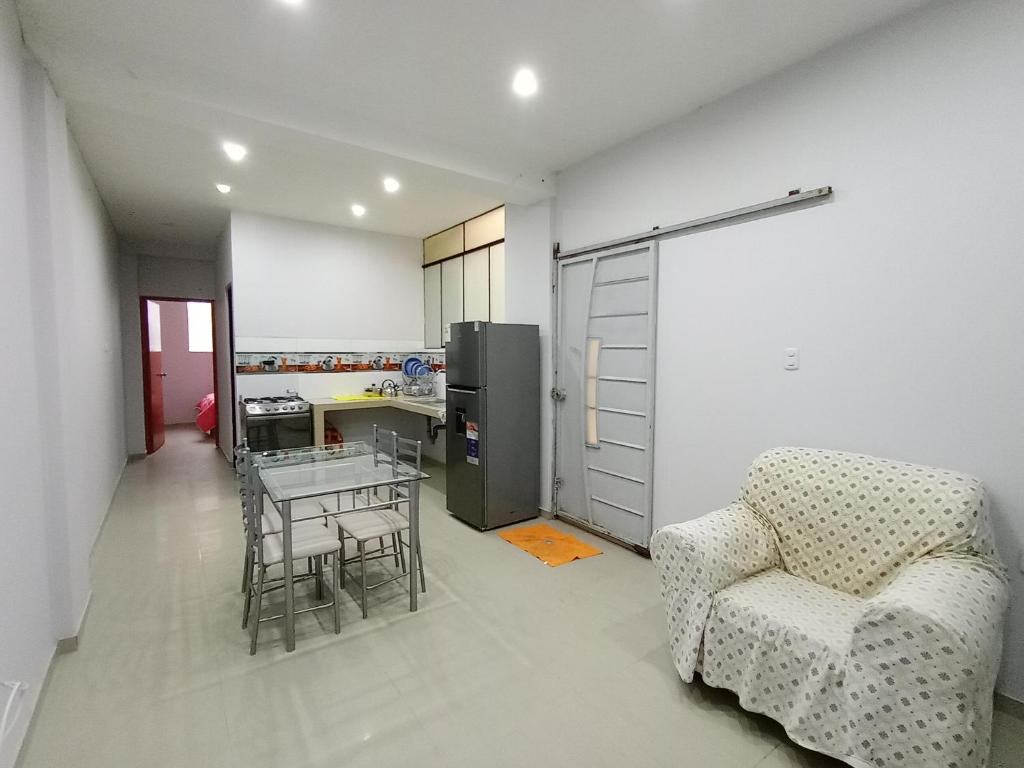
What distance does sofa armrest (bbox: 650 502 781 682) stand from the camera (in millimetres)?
2002

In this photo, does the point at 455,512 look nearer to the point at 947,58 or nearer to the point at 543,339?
the point at 543,339

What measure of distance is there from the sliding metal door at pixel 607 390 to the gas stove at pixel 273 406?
2.69 m

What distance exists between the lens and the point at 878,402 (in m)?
2.27

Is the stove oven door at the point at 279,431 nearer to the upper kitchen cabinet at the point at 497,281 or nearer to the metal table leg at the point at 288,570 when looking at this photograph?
the upper kitchen cabinet at the point at 497,281

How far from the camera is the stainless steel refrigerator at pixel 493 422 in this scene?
3838 millimetres

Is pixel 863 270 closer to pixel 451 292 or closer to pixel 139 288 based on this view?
pixel 451 292

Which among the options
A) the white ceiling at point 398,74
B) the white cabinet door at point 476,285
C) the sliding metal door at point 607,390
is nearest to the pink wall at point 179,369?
the white ceiling at point 398,74

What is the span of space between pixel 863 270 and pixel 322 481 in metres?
2.88

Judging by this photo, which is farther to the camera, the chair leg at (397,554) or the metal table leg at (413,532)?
the chair leg at (397,554)

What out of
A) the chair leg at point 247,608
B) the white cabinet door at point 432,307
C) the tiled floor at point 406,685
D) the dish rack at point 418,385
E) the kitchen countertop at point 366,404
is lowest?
the tiled floor at point 406,685

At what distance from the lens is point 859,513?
2.06 metres

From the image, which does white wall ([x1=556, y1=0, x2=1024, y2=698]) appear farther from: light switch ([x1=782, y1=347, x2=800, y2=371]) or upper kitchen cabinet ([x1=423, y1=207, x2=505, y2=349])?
upper kitchen cabinet ([x1=423, y1=207, x2=505, y2=349])

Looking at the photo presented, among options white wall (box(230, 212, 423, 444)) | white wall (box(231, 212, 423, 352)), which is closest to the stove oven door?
white wall (box(230, 212, 423, 444))

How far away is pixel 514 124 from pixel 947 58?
2184 mm
